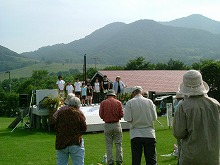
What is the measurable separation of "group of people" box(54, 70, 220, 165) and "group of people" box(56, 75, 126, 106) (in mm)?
10772

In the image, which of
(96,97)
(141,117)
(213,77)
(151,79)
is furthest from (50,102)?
(151,79)

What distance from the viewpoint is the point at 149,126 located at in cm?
739

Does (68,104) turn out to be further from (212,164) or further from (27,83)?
(27,83)

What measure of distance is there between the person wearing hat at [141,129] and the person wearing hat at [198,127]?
9.49ft

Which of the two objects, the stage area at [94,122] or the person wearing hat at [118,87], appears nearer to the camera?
the stage area at [94,122]

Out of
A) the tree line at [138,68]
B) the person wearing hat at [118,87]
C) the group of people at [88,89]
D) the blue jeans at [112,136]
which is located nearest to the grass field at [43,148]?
the blue jeans at [112,136]

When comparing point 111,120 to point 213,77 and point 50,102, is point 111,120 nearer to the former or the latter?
point 50,102

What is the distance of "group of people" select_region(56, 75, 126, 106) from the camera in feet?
67.4

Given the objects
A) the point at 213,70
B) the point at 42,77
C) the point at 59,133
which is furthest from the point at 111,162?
the point at 42,77

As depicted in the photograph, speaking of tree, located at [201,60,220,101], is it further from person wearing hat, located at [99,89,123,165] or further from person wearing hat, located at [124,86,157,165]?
person wearing hat, located at [124,86,157,165]

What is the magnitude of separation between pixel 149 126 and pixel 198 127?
10.1 ft

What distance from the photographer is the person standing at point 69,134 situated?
6578 mm

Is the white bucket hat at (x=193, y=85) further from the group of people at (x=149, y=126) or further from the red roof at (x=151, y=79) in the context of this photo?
the red roof at (x=151, y=79)

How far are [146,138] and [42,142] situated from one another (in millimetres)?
8866
